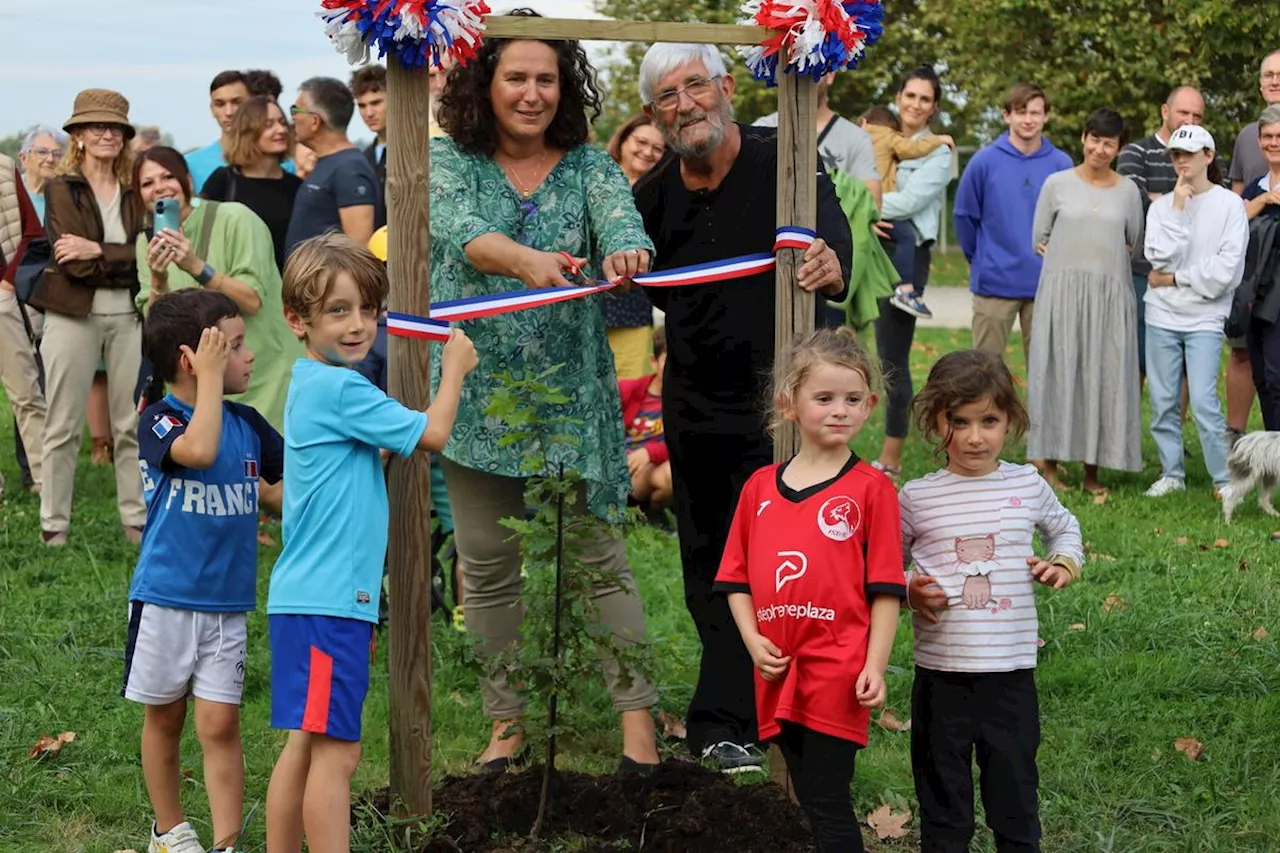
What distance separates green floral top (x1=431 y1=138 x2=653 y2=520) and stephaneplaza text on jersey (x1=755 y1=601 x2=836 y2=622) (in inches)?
35.4

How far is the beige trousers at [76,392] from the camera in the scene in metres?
8.54

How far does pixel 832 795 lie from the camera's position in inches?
159

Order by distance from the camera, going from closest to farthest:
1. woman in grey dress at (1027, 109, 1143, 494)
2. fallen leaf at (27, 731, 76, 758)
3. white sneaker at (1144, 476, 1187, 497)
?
fallen leaf at (27, 731, 76, 758) < white sneaker at (1144, 476, 1187, 497) < woman in grey dress at (1027, 109, 1143, 494)

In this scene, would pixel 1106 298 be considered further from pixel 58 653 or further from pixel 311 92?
pixel 58 653

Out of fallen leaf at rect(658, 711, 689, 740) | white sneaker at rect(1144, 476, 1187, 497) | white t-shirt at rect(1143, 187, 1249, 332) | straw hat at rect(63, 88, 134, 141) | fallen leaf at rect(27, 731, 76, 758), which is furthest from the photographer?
white sneaker at rect(1144, 476, 1187, 497)

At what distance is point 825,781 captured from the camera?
402 cm

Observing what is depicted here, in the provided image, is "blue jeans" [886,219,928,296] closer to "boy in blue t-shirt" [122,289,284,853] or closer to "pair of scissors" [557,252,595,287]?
"pair of scissors" [557,252,595,287]

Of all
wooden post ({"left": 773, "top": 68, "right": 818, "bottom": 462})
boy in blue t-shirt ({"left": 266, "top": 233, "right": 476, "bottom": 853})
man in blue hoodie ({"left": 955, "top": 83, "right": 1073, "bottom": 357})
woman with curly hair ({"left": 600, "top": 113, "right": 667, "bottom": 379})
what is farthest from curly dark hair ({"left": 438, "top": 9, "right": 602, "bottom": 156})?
man in blue hoodie ({"left": 955, "top": 83, "right": 1073, "bottom": 357})

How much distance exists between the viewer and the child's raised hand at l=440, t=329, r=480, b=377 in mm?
4090

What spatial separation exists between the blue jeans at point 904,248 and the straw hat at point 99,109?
15.7 ft

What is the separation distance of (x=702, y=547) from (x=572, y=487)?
43.9 inches

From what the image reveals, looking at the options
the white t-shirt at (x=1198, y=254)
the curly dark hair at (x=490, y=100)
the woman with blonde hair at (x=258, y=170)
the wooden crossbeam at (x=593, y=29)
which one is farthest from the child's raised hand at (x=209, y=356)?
the white t-shirt at (x=1198, y=254)

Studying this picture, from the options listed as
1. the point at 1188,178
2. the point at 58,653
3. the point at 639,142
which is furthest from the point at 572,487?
the point at 1188,178

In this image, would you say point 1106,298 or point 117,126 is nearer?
point 117,126
